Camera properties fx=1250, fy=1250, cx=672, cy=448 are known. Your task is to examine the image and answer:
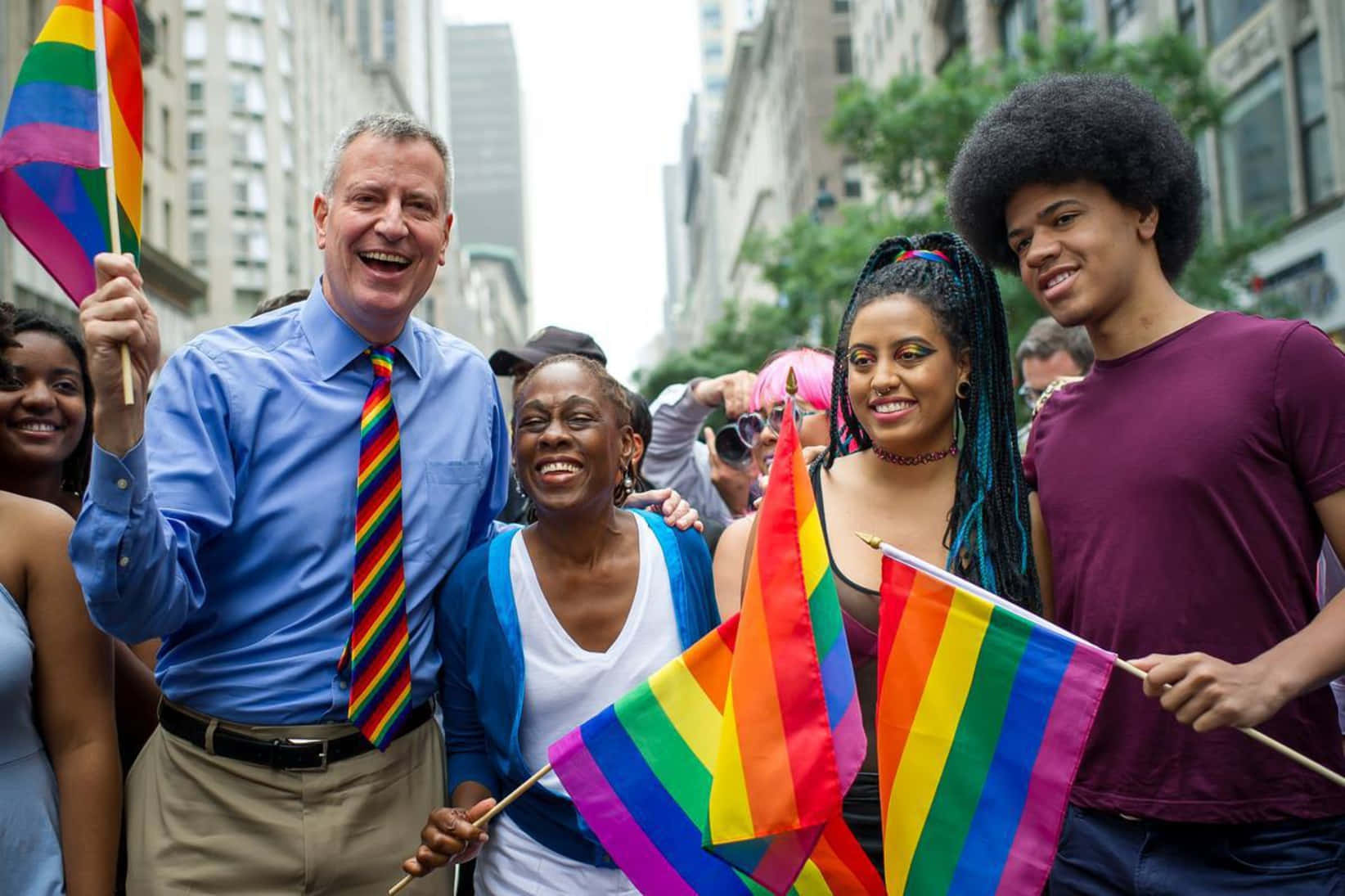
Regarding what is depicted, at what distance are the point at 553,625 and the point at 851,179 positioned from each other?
58600 millimetres

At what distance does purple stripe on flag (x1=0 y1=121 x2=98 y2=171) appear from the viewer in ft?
9.77

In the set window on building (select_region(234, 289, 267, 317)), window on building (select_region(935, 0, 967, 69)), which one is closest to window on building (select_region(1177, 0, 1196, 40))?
window on building (select_region(935, 0, 967, 69))

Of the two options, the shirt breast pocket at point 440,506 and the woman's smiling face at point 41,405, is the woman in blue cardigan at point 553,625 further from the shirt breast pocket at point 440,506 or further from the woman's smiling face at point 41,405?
the woman's smiling face at point 41,405

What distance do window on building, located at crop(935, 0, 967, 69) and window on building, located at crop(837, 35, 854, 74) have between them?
2612 centimetres

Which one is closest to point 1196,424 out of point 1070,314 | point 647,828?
point 1070,314

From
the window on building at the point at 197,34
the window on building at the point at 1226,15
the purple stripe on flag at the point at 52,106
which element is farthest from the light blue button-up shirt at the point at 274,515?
the window on building at the point at 197,34

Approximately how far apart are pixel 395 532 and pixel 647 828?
1042mm

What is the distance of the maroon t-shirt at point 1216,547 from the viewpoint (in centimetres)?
282

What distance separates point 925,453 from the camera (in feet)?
11.1

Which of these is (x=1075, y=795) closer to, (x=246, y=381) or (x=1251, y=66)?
(x=246, y=381)

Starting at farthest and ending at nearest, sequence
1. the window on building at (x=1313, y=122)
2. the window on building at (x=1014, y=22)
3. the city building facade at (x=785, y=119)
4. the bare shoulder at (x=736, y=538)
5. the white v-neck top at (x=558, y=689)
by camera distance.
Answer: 1. the city building facade at (x=785, y=119)
2. the window on building at (x=1014, y=22)
3. the window on building at (x=1313, y=122)
4. the bare shoulder at (x=736, y=538)
5. the white v-neck top at (x=558, y=689)

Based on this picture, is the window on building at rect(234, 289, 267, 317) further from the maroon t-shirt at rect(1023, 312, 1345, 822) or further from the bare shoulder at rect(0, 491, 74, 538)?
the maroon t-shirt at rect(1023, 312, 1345, 822)

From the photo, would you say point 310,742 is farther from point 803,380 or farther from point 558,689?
point 803,380

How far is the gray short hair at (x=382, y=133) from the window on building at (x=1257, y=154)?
57.7ft
